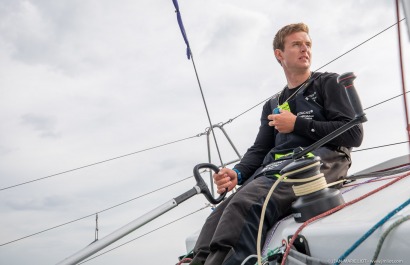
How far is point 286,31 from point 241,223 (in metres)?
1.28

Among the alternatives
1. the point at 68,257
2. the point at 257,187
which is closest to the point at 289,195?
the point at 257,187

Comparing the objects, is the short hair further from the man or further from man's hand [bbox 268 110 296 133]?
man's hand [bbox 268 110 296 133]

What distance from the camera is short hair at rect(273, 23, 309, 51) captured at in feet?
6.58

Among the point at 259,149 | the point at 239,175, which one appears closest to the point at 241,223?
the point at 239,175

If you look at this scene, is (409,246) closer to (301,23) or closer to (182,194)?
(182,194)

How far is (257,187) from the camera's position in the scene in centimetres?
131

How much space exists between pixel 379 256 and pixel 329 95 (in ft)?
3.45

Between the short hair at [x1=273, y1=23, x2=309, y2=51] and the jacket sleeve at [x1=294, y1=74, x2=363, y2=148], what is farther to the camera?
the short hair at [x1=273, y1=23, x2=309, y2=51]

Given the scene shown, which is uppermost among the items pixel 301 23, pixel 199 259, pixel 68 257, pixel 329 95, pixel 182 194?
pixel 301 23

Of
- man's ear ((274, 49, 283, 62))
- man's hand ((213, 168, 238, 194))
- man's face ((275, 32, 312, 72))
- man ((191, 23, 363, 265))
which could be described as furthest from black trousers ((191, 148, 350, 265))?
man's ear ((274, 49, 283, 62))

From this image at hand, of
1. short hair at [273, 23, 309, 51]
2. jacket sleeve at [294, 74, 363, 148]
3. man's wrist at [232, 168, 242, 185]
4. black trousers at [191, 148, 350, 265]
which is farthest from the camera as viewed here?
short hair at [273, 23, 309, 51]

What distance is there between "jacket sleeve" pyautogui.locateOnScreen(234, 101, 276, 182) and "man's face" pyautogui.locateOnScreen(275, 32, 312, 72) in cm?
29

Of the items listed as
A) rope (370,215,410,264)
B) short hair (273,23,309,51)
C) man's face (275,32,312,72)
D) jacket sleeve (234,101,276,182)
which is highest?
short hair (273,23,309,51)

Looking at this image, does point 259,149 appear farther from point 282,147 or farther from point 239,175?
point 282,147
